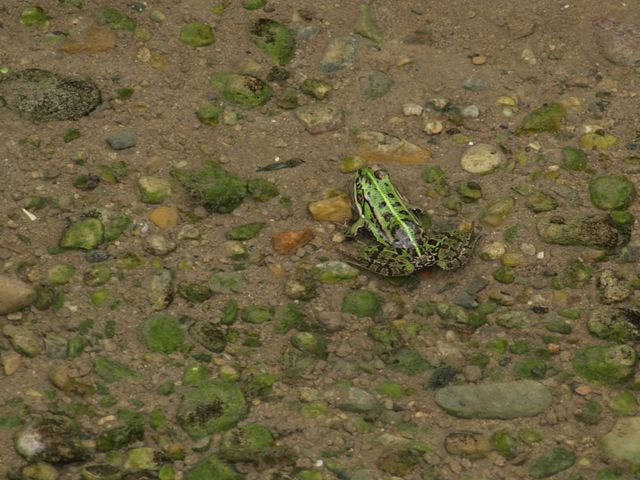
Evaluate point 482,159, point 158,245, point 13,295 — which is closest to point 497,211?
point 482,159

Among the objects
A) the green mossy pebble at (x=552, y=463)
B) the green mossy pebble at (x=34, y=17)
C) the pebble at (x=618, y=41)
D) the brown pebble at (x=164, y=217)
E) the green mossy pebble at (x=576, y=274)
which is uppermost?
the pebble at (x=618, y=41)

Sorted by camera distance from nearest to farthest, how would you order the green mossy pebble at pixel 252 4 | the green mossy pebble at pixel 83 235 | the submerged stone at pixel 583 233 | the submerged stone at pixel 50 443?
1. the submerged stone at pixel 50 443
2. the green mossy pebble at pixel 83 235
3. the submerged stone at pixel 583 233
4. the green mossy pebble at pixel 252 4

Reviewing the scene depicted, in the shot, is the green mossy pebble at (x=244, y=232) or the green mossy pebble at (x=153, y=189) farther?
the green mossy pebble at (x=153, y=189)

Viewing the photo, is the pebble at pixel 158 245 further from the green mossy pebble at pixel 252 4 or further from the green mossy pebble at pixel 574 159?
the green mossy pebble at pixel 574 159

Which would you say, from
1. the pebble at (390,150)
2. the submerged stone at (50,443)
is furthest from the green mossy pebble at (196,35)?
the submerged stone at (50,443)

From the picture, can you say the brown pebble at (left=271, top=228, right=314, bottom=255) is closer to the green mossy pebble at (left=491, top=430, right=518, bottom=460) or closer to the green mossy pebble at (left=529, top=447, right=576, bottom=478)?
the green mossy pebble at (left=491, top=430, right=518, bottom=460)

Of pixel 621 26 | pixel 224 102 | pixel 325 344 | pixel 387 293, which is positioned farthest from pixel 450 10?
pixel 325 344

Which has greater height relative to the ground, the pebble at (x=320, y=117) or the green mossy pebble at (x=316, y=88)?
the green mossy pebble at (x=316, y=88)
